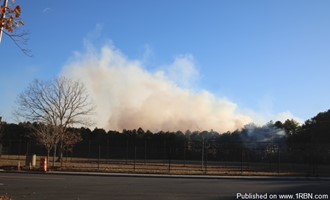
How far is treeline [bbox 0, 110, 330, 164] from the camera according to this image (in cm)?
5697

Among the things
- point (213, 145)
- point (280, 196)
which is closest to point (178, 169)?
point (280, 196)

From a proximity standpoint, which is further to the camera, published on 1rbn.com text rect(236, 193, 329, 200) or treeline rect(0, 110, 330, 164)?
treeline rect(0, 110, 330, 164)

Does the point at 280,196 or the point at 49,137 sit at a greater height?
the point at 49,137

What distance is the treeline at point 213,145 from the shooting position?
2243 inches

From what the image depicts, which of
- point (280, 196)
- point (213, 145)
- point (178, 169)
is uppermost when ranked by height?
point (213, 145)

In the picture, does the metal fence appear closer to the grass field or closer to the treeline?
the treeline

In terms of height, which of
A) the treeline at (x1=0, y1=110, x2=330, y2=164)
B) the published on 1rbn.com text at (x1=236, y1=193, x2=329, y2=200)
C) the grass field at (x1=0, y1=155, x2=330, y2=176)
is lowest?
the grass field at (x1=0, y1=155, x2=330, y2=176)

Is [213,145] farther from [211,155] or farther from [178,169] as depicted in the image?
[178,169]

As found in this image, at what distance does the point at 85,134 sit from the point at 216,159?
46.8 m

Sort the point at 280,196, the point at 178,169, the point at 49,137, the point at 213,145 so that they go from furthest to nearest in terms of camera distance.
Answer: the point at 213,145
the point at 49,137
the point at 178,169
the point at 280,196

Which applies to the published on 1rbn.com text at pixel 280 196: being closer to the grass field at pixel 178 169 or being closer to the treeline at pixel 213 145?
the grass field at pixel 178 169

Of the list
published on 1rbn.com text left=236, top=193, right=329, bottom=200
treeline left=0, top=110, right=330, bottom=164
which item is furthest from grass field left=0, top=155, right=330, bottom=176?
published on 1rbn.com text left=236, top=193, right=329, bottom=200

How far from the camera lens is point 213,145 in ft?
221

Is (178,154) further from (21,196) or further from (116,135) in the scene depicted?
(21,196)
